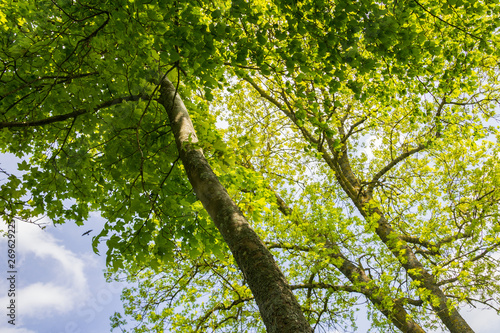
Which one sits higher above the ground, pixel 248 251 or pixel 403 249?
pixel 403 249

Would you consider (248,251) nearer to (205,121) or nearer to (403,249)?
(205,121)

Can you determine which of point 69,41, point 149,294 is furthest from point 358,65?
point 149,294

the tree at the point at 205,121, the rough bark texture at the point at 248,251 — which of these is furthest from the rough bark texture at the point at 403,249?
the rough bark texture at the point at 248,251

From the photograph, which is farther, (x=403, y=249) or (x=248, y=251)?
(x=403, y=249)

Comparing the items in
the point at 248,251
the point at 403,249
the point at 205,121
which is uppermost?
the point at 205,121

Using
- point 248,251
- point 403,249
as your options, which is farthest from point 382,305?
point 248,251

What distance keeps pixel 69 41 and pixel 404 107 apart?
34.3 ft

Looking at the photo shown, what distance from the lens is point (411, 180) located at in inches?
452

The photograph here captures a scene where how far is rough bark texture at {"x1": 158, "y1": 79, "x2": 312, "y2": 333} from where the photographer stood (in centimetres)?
209

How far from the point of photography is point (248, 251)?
2572 mm

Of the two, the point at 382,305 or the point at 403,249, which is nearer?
the point at 382,305

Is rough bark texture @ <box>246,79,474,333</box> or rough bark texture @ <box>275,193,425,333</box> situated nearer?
rough bark texture @ <box>275,193,425,333</box>

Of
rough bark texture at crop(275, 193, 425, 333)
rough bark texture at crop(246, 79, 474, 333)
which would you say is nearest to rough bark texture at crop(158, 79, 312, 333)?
rough bark texture at crop(246, 79, 474, 333)

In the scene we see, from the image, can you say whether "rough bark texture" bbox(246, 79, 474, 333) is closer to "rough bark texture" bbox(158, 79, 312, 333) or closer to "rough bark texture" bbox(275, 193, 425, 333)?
"rough bark texture" bbox(275, 193, 425, 333)
